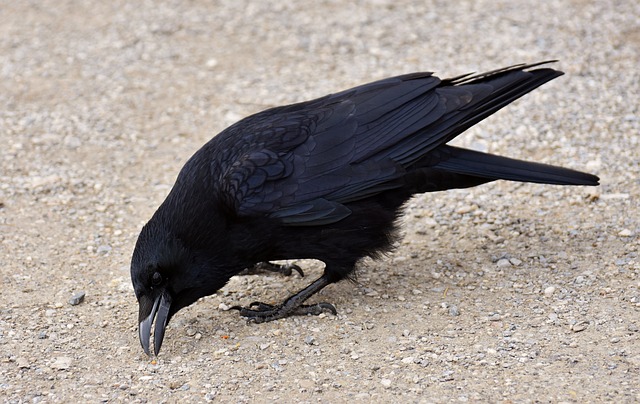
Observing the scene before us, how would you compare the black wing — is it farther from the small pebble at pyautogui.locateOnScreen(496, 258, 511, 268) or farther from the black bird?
the small pebble at pyautogui.locateOnScreen(496, 258, 511, 268)

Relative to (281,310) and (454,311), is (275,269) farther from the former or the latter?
(454,311)

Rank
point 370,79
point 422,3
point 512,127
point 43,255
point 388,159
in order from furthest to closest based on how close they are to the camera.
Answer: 1. point 422,3
2. point 370,79
3. point 512,127
4. point 43,255
5. point 388,159

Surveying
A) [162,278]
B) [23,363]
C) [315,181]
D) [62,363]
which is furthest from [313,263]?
[23,363]

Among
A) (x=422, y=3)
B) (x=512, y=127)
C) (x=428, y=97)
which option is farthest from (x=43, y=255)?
(x=422, y=3)

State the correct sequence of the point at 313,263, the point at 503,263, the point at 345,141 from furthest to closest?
the point at 313,263, the point at 503,263, the point at 345,141

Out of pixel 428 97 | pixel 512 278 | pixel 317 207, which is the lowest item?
pixel 512 278

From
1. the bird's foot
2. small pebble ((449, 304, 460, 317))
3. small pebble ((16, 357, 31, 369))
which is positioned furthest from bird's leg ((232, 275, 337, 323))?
small pebble ((16, 357, 31, 369))

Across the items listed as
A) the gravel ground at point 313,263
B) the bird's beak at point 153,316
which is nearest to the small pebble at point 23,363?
the gravel ground at point 313,263

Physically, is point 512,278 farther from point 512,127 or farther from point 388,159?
point 512,127
